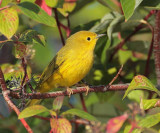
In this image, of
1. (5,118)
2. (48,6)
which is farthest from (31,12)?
(5,118)

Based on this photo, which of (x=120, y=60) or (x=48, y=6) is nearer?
(x=48, y=6)

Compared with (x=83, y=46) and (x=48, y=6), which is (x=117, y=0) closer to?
(x=83, y=46)

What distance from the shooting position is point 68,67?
2738 mm

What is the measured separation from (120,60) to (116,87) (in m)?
0.86

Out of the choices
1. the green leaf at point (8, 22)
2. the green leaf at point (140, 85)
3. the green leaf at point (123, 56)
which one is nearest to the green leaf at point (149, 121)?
the green leaf at point (140, 85)

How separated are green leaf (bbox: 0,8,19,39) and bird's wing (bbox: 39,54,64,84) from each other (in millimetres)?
1076

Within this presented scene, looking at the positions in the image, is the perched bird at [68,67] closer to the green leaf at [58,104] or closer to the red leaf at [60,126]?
the green leaf at [58,104]

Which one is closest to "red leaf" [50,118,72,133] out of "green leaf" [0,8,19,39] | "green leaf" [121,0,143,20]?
"green leaf" [0,8,19,39]

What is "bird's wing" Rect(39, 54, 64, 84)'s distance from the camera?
263 cm

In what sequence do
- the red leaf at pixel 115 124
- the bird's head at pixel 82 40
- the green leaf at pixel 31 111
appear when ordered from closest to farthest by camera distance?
the red leaf at pixel 115 124, the green leaf at pixel 31 111, the bird's head at pixel 82 40

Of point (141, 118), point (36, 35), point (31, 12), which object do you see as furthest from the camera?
point (36, 35)

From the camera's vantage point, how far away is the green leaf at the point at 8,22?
1.50 metres

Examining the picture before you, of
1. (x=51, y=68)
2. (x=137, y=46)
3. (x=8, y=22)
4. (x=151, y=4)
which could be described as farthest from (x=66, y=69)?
(x=8, y=22)

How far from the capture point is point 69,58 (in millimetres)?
2812
